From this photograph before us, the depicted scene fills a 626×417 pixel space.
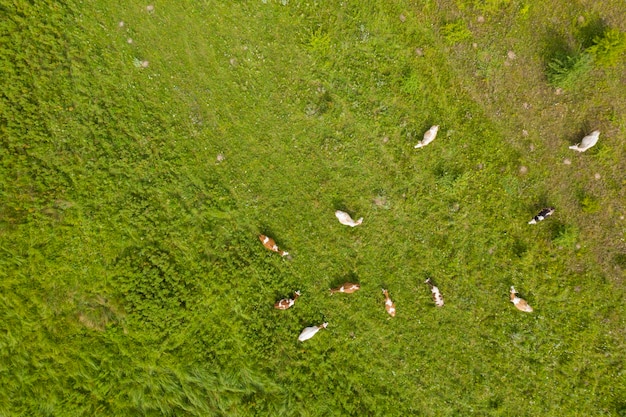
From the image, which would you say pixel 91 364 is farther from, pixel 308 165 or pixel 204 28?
pixel 204 28

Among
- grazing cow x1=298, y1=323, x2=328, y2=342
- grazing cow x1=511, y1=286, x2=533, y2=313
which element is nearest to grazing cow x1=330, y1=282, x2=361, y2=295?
grazing cow x1=298, y1=323, x2=328, y2=342

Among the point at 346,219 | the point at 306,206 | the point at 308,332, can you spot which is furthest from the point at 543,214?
the point at 308,332

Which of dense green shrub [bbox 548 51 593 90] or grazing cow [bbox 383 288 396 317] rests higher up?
dense green shrub [bbox 548 51 593 90]

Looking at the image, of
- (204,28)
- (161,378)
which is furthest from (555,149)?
(161,378)

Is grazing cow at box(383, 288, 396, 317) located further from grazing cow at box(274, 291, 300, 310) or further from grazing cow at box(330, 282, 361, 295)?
grazing cow at box(274, 291, 300, 310)

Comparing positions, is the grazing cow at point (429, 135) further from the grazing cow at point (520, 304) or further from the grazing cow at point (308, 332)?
the grazing cow at point (308, 332)

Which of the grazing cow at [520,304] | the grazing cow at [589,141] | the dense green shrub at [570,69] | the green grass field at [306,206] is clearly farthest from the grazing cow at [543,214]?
the dense green shrub at [570,69]

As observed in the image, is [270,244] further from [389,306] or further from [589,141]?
[589,141]
